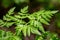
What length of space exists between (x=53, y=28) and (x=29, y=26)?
188 centimetres

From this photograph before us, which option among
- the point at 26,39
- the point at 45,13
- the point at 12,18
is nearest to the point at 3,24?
the point at 12,18

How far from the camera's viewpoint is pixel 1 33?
1531 mm

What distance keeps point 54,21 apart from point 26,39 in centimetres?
86

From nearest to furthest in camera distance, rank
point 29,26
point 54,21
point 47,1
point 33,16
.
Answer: point 29,26
point 33,16
point 47,1
point 54,21

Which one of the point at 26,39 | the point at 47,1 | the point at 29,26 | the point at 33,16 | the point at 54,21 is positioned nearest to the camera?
the point at 29,26

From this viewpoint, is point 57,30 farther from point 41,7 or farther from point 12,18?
point 12,18

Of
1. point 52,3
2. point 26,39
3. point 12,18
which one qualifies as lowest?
point 26,39

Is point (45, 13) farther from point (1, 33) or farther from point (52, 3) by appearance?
point (52, 3)

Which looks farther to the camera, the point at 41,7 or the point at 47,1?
the point at 41,7

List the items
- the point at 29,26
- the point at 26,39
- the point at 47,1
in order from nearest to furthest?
the point at 29,26, the point at 26,39, the point at 47,1

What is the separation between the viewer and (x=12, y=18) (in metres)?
1.62

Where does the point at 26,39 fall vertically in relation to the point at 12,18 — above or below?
below

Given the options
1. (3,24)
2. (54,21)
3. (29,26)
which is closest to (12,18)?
(3,24)

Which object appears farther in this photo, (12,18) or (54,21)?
(54,21)
